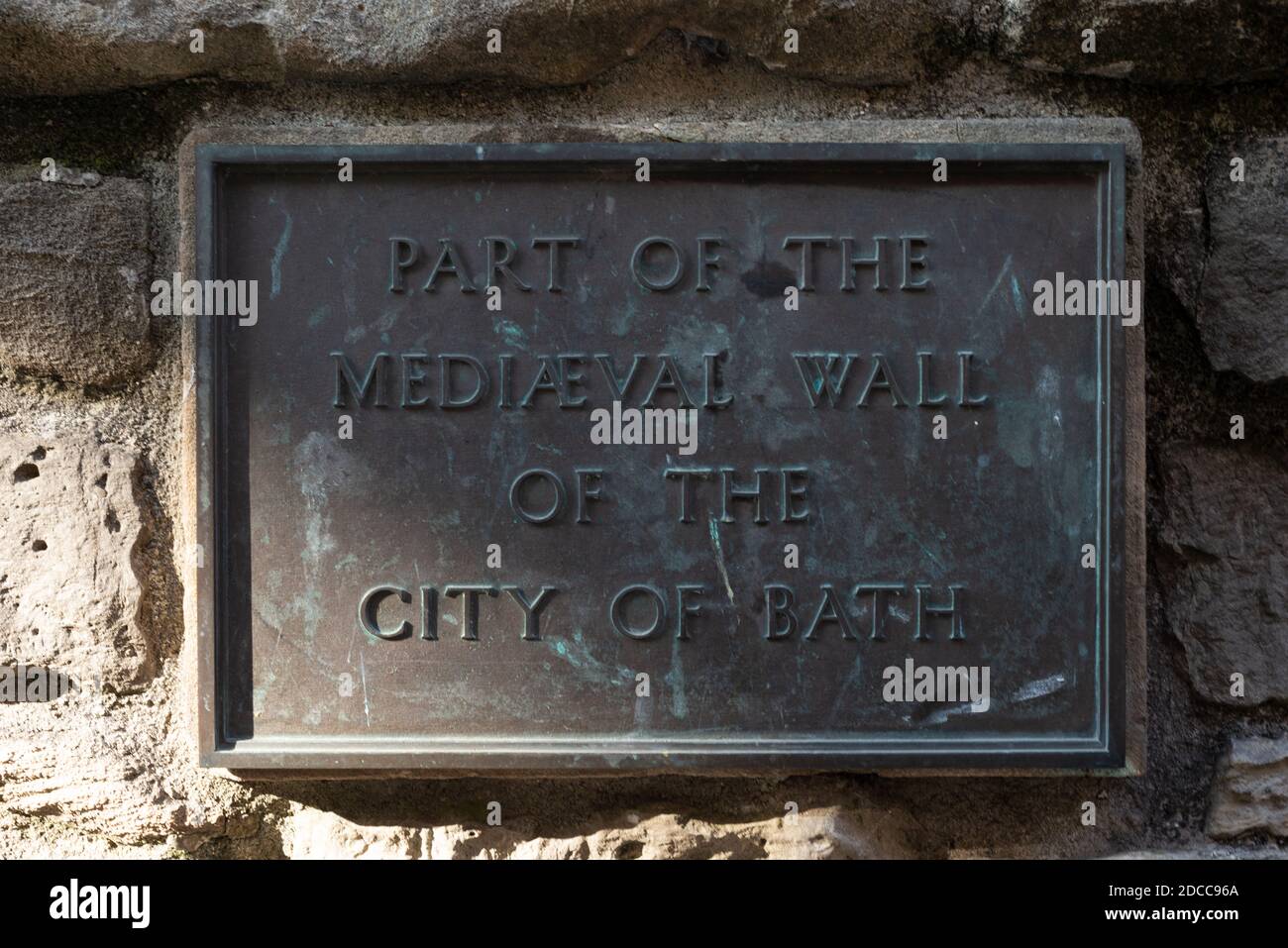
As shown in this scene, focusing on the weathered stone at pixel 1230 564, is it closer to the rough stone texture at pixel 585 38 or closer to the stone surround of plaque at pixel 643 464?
the stone surround of plaque at pixel 643 464

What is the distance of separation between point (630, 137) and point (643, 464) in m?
0.49

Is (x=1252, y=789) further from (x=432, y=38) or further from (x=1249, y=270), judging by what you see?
(x=432, y=38)

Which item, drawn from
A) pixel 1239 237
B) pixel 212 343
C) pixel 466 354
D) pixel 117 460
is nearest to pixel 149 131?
pixel 212 343

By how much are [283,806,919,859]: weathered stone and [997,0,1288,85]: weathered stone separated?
119 cm

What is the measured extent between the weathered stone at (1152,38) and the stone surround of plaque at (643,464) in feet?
0.64

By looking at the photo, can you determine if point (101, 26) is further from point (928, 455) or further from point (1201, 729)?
point (1201, 729)

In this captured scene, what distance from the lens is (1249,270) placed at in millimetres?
1592

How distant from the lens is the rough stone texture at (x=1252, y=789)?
1.62m

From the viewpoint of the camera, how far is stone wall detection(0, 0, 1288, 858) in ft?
5.21

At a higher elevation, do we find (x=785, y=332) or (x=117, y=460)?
(x=785, y=332)

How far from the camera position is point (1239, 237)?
160cm

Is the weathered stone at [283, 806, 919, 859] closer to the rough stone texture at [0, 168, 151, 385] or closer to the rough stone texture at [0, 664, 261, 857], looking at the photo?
the rough stone texture at [0, 664, 261, 857]

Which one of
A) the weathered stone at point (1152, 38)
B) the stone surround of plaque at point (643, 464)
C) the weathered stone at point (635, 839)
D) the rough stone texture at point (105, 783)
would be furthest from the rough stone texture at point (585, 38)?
the weathered stone at point (635, 839)

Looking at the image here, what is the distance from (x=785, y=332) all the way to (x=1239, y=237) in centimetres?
71
